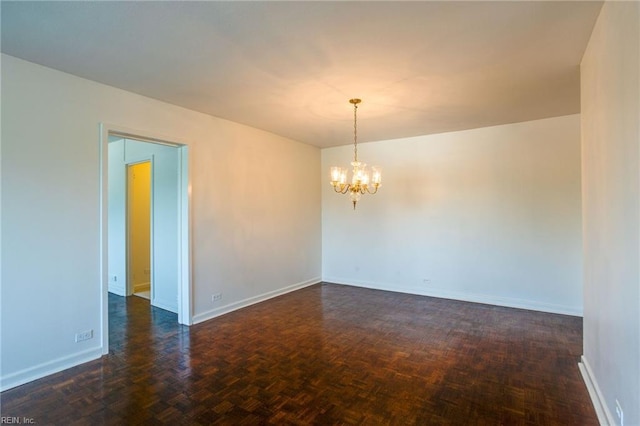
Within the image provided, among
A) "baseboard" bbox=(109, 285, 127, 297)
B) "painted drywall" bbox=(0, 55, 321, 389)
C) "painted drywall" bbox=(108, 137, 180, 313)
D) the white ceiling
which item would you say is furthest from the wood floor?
the white ceiling

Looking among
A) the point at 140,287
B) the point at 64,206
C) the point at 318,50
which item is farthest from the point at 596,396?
the point at 140,287

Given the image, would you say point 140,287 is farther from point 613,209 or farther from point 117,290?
point 613,209

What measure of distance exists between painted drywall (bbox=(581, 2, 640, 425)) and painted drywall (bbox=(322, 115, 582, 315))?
2177mm

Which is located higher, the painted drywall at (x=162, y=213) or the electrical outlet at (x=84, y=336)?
the painted drywall at (x=162, y=213)

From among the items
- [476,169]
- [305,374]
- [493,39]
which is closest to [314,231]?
[476,169]

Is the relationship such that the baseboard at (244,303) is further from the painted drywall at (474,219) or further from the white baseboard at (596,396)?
the white baseboard at (596,396)

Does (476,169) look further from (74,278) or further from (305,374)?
(74,278)

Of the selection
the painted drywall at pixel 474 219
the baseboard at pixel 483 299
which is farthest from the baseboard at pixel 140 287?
the baseboard at pixel 483 299

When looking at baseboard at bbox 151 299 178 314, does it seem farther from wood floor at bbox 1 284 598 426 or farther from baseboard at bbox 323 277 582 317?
baseboard at bbox 323 277 582 317

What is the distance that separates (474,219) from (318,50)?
4009 mm

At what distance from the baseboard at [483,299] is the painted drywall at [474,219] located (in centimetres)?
1

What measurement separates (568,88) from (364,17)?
2.81m

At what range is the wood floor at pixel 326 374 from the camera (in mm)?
2395

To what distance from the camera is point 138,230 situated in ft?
20.1
